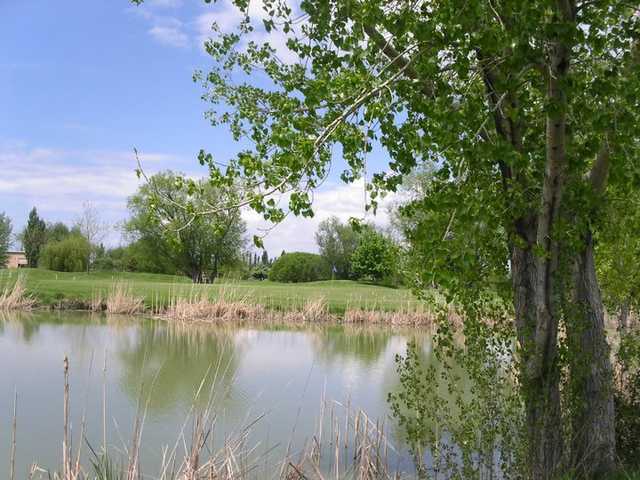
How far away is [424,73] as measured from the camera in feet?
10.9

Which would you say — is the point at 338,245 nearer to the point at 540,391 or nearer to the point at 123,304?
the point at 123,304

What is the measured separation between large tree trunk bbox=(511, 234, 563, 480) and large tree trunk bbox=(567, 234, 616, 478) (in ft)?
0.58

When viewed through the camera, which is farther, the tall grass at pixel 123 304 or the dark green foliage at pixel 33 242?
the dark green foliage at pixel 33 242

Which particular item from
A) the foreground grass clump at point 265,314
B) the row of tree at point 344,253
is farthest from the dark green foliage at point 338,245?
the foreground grass clump at point 265,314

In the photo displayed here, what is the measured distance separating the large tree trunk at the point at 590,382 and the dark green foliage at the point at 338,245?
50.1m

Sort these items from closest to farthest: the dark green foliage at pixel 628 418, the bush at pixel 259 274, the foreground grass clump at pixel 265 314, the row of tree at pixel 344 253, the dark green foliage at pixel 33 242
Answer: the dark green foliage at pixel 628 418, the foreground grass clump at pixel 265 314, the dark green foliage at pixel 33 242, the row of tree at pixel 344 253, the bush at pixel 259 274

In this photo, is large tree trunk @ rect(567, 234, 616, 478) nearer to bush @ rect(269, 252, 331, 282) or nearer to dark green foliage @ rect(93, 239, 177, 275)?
dark green foliage @ rect(93, 239, 177, 275)

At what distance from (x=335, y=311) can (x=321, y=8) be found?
17.2 m

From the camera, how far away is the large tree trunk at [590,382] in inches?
159

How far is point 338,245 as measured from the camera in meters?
56.9

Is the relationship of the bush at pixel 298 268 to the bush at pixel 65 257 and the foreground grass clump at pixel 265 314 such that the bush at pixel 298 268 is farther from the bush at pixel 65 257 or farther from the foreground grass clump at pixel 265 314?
the foreground grass clump at pixel 265 314

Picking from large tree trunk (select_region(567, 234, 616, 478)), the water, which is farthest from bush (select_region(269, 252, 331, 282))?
large tree trunk (select_region(567, 234, 616, 478))

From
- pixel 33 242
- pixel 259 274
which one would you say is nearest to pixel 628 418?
pixel 33 242

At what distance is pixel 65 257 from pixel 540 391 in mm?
40097
